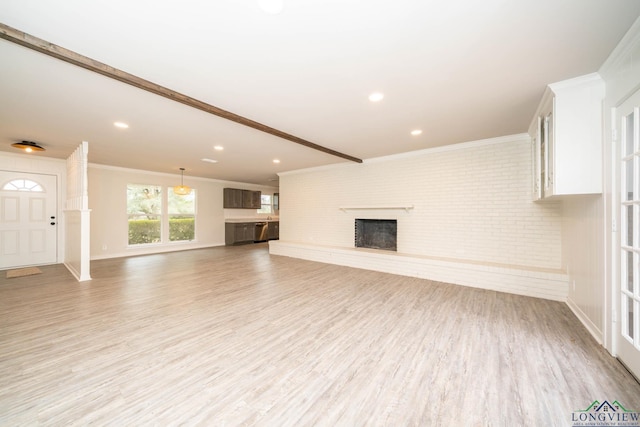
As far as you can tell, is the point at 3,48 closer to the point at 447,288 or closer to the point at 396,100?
the point at 396,100

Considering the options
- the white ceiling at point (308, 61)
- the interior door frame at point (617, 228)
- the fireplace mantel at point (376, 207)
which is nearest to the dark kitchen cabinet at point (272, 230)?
the fireplace mantel at point (376, 207)

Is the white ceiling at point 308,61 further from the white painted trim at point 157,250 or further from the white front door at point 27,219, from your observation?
the white painted trim at point 157,250

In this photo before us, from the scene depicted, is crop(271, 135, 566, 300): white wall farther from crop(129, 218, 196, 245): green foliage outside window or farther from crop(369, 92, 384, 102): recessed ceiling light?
crop(129, 218, 196, 245): green foliage outside window

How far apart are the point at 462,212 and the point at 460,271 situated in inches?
45.2

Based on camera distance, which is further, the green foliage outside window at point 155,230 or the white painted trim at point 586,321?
the green foliage outside window at point 155,230

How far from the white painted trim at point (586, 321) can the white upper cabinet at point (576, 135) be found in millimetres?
1398

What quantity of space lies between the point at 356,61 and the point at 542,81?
200 cm

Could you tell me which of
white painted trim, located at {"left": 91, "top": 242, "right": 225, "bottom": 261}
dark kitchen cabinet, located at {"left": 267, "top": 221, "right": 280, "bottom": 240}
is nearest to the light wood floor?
white painted trim, located at {"left": 91, "top": 242, "right": 225, "bottom": 261}

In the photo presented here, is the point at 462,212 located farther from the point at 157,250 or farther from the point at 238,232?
the point at 157,250

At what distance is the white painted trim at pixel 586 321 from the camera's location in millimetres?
2342

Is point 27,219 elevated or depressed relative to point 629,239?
elevated

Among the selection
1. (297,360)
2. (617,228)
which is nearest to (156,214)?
(297,360)

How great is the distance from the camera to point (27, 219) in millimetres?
5492

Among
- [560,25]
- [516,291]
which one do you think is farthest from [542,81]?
[516,291]
